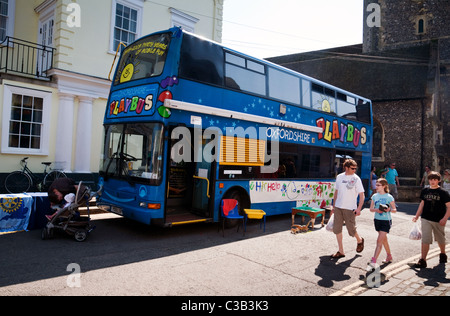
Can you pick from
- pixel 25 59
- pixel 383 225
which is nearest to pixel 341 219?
pixel 383 225

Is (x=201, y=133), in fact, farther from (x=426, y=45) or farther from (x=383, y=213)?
(x=426, y=45)

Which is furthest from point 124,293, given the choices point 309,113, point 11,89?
point 11,89

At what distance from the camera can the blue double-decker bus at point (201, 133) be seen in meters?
7.07

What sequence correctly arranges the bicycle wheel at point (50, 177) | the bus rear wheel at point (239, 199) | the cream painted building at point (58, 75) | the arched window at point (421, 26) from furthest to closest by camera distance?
the arched window at point (421, 26)
the cream painted building at point (58, 75)
the bicycle wheel at point (50, 177)
the bus rear wheel at point (239, 199)

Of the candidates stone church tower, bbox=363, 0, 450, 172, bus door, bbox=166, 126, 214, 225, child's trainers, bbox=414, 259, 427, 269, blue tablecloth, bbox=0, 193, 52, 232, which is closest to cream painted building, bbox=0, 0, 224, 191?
blue tablecloth, bbox=0, 193, 52, 232

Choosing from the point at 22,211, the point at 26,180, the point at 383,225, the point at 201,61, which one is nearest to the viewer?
the point at 383,225

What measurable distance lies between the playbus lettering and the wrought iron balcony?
5439 millimetres

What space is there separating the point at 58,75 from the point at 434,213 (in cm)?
1169

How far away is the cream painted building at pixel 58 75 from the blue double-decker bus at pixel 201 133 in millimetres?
4618

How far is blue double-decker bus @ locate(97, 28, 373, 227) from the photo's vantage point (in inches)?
279

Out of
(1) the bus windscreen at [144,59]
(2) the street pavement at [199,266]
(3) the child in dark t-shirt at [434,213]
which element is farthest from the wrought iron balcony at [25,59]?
(3) the child in dark t-shirt at [434,213]

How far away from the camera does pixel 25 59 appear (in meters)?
12.6

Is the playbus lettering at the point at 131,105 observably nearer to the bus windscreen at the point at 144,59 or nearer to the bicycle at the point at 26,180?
the bus windscreen at the point at 144,59
